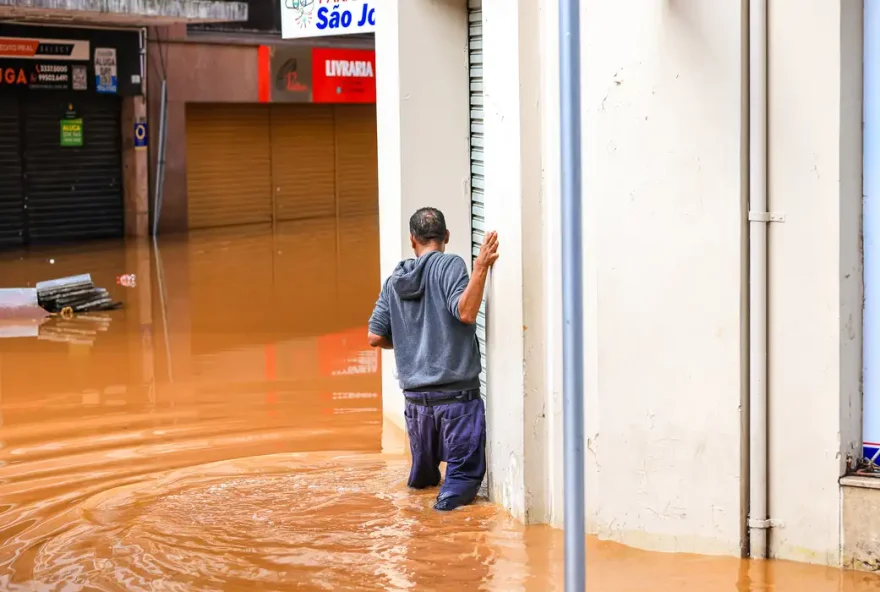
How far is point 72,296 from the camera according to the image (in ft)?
46.0

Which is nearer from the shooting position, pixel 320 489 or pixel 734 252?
pixel 734 252

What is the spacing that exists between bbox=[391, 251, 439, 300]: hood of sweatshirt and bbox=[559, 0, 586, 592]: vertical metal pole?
9.03 ft

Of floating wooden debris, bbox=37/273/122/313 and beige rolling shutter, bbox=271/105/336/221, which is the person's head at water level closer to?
floating wooden debris, bbox=37/273/122/313

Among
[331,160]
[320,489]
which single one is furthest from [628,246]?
[331,160]

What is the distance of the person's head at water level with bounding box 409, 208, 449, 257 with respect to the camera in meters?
6.46

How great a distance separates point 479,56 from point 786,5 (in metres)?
2.78

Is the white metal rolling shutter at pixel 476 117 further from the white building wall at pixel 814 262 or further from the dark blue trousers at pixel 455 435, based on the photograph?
the white building wall at pixel 814 262

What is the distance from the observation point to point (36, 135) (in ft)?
69.4

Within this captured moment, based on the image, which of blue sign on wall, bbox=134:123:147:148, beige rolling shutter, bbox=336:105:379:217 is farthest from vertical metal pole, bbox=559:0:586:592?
beige rolling shutter, bbox=336:105:379:217

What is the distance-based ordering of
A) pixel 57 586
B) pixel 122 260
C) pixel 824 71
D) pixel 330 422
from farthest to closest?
1. pixel 122 260
2. pixel 330 422
3. pixel 57 586
4. pixel 824 71

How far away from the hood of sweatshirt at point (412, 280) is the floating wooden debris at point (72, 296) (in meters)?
8.21

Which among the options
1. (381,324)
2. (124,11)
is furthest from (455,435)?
(124,11)

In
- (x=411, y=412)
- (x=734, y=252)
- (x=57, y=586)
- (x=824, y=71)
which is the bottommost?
(x=57, y=586)

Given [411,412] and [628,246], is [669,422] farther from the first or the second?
[411,412]
